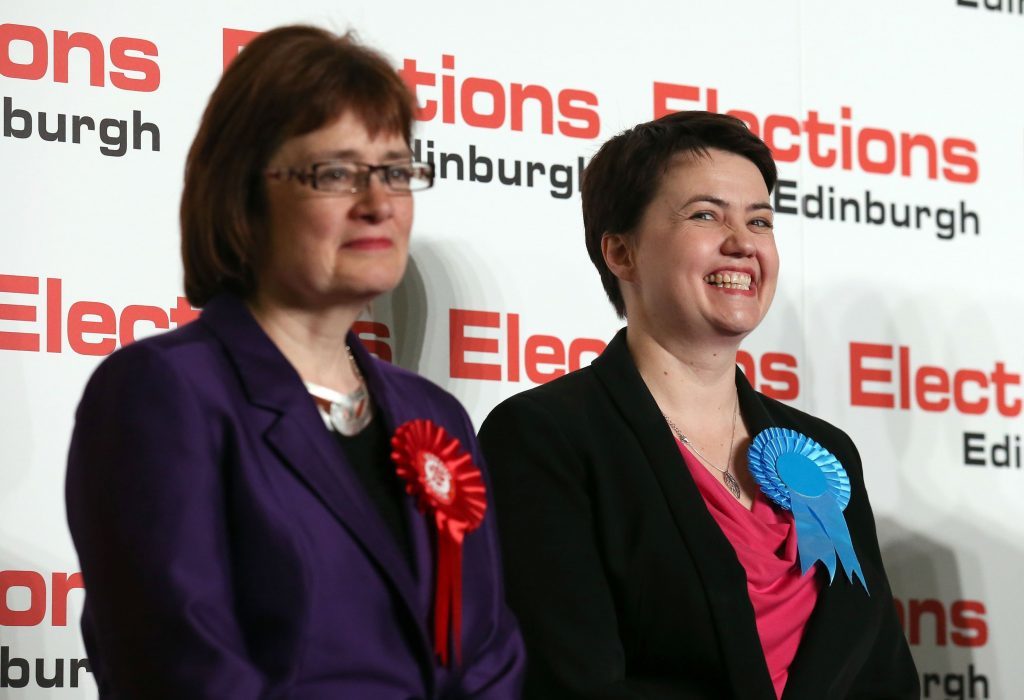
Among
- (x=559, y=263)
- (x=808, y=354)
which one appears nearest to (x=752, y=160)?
(x=559, y=263)

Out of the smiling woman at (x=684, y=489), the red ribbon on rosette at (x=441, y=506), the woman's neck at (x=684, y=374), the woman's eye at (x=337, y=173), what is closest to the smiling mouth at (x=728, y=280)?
the smiling woman at (x=684, y=489)

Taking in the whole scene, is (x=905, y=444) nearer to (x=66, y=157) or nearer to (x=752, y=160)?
(x=752, y=160)

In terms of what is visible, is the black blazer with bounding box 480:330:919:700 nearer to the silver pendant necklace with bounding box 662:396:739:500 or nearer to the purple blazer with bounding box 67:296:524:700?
the silver pendant necklace with bounding box 662:396:739:500

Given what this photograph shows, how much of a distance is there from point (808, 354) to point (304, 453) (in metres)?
1.95

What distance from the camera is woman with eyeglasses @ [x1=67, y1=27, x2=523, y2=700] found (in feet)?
5.70

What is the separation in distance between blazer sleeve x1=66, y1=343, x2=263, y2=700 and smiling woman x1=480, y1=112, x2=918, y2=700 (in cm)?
84

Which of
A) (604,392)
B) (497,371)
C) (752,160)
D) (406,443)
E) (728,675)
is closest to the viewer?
(406,443)

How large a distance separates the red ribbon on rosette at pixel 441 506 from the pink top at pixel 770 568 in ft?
2.39

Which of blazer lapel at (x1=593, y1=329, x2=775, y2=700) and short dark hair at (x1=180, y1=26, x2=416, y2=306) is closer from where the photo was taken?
short dark hair at (x1=180, y1=26, x2=416, y2=306)

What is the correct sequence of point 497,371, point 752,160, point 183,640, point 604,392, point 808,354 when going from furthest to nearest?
point 808,354 < point 497,371 < point 752,160 < point 604,392 < point 183,640

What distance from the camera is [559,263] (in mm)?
3307

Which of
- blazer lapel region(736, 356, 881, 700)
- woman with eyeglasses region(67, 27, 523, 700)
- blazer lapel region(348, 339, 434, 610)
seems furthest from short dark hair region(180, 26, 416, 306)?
blazer lapel region(736, 356, 881, 700)

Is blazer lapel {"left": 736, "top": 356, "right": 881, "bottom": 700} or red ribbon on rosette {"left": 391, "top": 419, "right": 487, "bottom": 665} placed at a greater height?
red ribbon on rosette {"left": 391, "top": 419, "right": 487, "bottom": 665}

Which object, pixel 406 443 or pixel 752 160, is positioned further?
pixel 752 160
